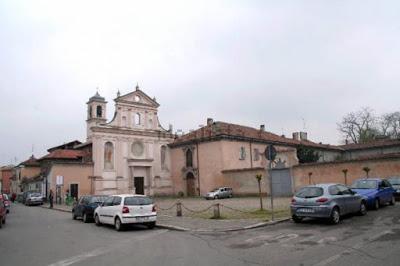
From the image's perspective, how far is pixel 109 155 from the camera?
51.5m

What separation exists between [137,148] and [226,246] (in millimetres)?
44133

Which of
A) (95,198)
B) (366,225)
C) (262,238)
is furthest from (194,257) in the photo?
(95,198)

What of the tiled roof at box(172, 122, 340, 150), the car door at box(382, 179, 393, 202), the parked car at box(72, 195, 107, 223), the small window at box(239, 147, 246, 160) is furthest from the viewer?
the small window at box(239, 147, 246, 160)

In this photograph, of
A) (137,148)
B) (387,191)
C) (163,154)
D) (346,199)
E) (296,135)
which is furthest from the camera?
(296,135)

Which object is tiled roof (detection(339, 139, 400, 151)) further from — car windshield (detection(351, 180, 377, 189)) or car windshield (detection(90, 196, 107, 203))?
car windshield (detection(90, 196, 107, 203))

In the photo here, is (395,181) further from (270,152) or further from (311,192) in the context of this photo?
(311,192)

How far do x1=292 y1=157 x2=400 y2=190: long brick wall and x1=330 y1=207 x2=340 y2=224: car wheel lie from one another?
1711 cm

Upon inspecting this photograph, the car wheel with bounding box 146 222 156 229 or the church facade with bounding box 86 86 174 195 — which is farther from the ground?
the church facade with bounding box 86 86 174 195

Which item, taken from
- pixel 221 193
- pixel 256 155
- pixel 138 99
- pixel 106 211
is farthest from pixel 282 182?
pixel 138 99

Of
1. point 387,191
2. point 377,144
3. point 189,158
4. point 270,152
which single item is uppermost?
point 377,144

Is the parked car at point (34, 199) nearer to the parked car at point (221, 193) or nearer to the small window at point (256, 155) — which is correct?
the parked car at point (221, 193)

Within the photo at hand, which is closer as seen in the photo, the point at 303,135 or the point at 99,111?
the point at 99,111

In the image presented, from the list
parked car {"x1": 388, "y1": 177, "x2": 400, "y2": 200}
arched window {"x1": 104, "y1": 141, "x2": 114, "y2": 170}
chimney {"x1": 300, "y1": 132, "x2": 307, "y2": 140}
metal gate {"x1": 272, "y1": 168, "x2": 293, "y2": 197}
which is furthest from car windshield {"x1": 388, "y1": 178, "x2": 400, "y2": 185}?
chimney {"x1": 300, "y1": 132, "x2": 307, "y2": 140}

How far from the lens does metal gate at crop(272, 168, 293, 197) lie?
3656 cm
